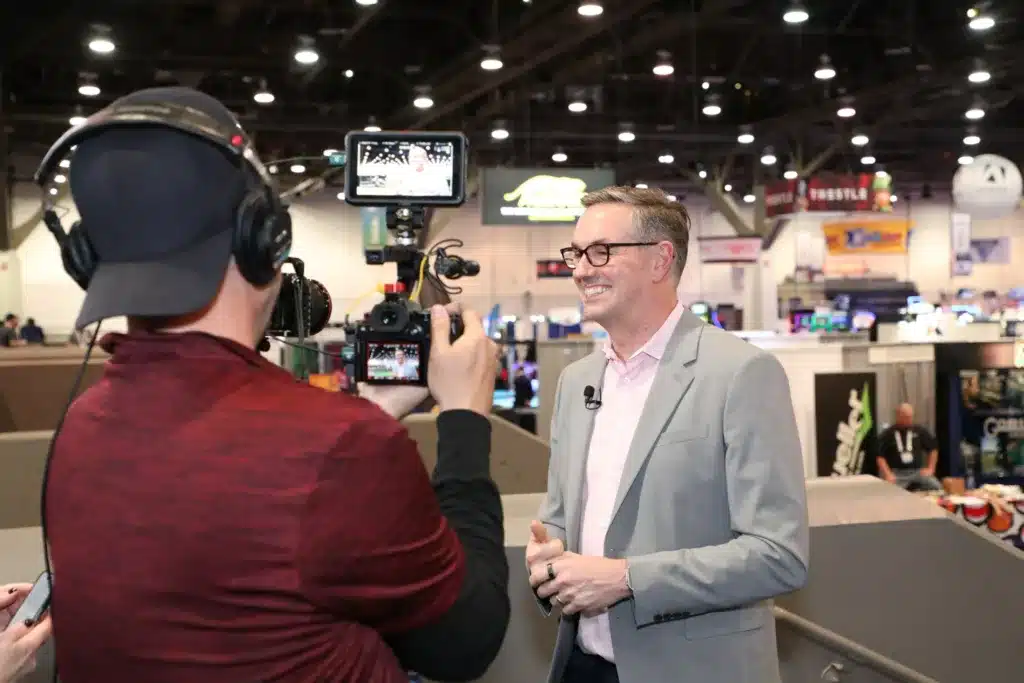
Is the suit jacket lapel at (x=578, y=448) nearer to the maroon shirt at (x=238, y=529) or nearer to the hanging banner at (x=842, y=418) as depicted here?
the maroon shirt at (x=238, y=529)

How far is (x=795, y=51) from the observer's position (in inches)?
483

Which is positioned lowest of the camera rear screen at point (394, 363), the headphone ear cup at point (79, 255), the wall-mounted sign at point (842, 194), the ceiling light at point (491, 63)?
the camera rear screen at point (394, 363)

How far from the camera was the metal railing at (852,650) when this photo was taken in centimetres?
206

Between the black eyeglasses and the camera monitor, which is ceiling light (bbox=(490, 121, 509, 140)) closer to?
the black eyeglasses

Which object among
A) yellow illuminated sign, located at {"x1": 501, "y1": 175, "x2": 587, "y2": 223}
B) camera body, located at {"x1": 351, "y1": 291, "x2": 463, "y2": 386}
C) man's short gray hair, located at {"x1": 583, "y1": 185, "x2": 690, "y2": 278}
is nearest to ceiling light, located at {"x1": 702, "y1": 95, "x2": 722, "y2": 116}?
yellow illuminated sign, located at {"x1": 501, "y1": 175, "x2": 587, "y2": 223}

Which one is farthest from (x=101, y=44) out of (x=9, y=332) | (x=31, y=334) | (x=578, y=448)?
(x=578, y=448)

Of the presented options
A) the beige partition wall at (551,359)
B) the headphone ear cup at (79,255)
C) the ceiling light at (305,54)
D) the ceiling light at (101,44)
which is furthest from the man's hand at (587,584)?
the ceiling light at (101,44)

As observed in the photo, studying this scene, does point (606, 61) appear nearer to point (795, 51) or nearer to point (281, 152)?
point (795, 51)

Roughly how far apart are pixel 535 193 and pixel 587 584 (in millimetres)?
8777

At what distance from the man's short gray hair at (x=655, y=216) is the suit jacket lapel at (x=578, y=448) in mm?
274


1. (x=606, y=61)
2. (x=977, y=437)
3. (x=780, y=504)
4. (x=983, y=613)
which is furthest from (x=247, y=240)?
(x=606, y=61)

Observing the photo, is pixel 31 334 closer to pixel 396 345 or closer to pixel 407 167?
pixel 407 167

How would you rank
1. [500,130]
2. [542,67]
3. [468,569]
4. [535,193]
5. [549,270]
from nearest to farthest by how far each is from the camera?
[468,569]
[535,193]
[542,67]
[500,130]
[549,270]

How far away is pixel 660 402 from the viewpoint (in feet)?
5.65
